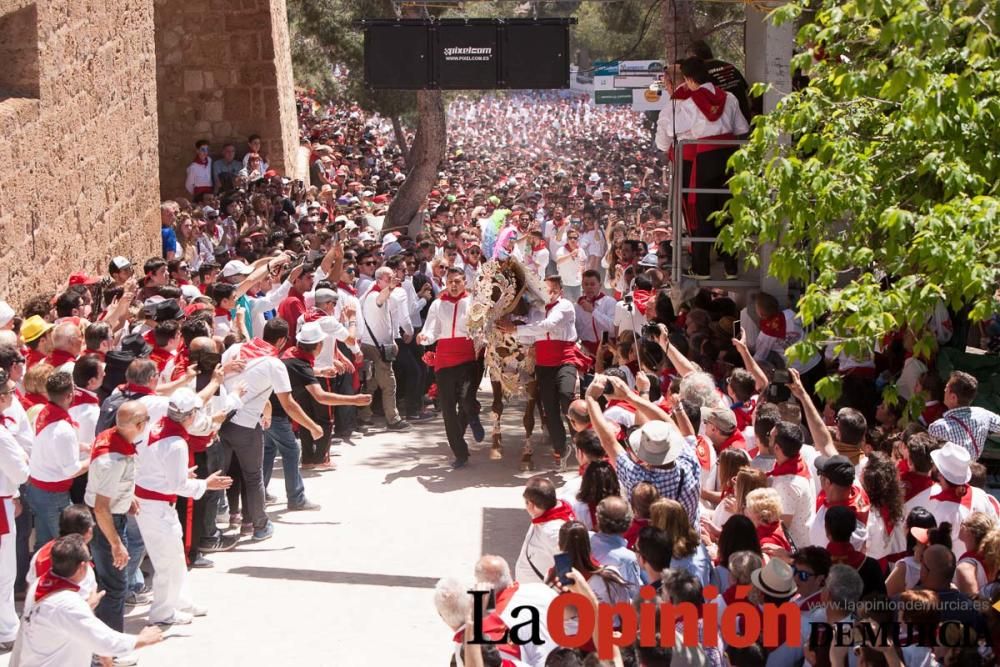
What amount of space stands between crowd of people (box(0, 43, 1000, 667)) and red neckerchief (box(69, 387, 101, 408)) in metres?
0.02

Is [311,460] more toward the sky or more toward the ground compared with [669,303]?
more toward the ground

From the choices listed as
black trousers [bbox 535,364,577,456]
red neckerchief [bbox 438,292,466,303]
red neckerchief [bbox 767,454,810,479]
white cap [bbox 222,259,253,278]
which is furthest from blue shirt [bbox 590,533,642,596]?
white cap [bbox 222,259,253,278]

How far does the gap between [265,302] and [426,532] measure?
324 cm

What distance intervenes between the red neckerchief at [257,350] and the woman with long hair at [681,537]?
4249 mm

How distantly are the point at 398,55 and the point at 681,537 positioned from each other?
12431 millimetres

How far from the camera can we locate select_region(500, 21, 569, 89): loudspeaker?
59.1 feet

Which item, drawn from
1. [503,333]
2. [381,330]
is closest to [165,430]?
[503,333]

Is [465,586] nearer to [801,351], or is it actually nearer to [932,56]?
[801,351]

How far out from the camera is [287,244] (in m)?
16.3

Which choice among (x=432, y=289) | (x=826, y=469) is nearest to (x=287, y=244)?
(x=432, y=289)

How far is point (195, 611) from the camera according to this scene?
896cm

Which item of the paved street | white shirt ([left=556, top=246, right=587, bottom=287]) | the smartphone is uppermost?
the smartphone

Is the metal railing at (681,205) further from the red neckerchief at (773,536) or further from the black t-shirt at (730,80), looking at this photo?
the red neckerchief at (773,536)

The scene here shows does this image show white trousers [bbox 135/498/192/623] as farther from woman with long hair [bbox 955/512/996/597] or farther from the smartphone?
woman with long hair [bbox 955/512/996/597]
